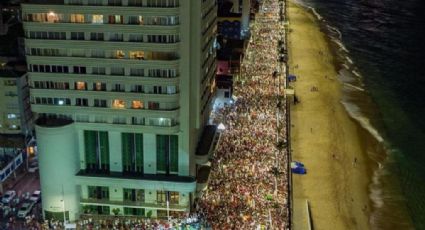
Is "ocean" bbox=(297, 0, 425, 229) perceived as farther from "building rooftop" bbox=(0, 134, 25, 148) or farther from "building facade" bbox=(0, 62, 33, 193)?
"building facade" bbox=(0, 62, 33, 193)

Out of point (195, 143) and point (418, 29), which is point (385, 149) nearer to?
point (195, 143)

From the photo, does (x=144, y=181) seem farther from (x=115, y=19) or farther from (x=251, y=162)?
(x=251, y=162)

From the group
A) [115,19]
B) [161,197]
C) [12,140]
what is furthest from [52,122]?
[12,140]

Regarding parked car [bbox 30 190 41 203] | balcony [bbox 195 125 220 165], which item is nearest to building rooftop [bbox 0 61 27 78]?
parked car [bbox 30 190 41 203]

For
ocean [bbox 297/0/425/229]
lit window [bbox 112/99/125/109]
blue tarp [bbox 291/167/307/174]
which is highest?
lit window [bbox 112/99/125/109]

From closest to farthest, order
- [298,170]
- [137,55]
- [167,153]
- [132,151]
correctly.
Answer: [137,55] < [167,153] < [132,151] < [298,170]
